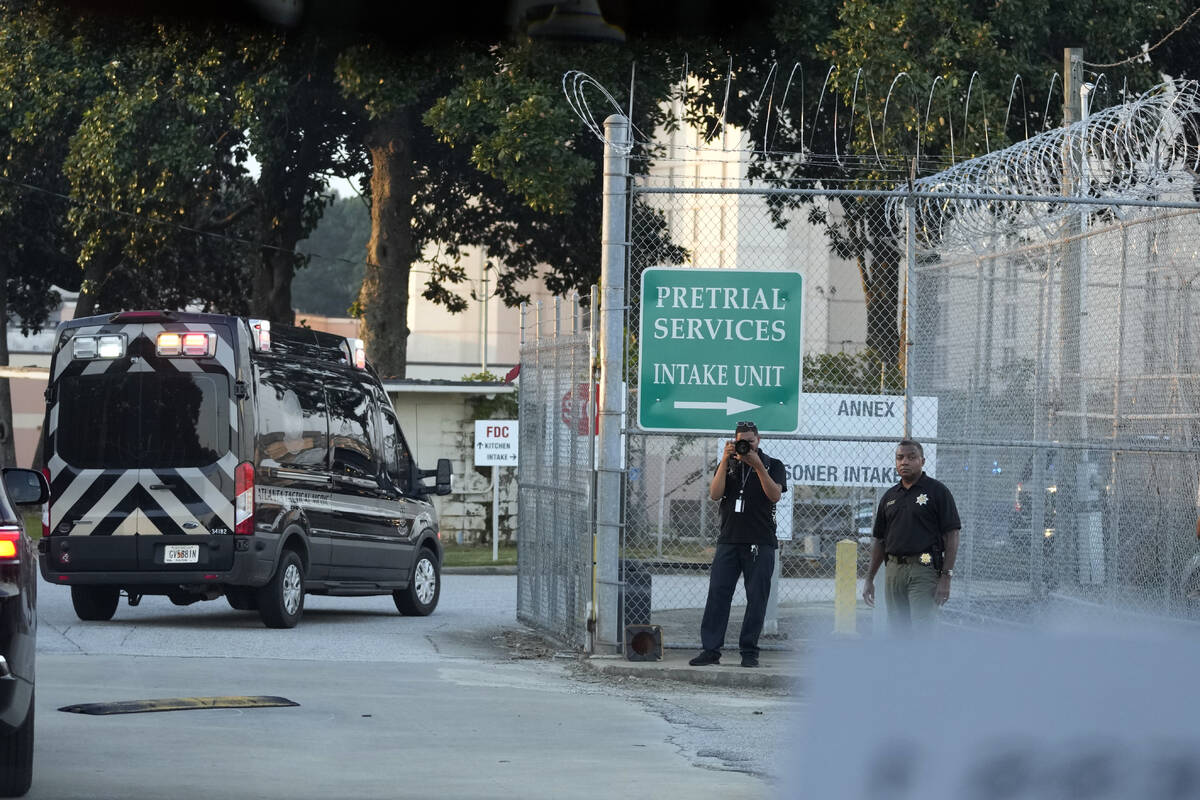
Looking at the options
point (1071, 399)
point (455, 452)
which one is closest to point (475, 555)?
point (455, 452)

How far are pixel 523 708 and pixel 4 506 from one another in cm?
416

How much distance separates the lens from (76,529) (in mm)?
15188

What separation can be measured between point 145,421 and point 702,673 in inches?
210

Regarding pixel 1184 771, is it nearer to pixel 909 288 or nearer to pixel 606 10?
pixel 909 288

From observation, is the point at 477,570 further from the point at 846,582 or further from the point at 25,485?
the point at 25,485

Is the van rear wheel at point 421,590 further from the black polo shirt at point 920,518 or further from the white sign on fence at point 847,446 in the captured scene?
→ the black polo shirt at point 920,518

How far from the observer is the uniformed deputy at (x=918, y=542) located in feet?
35.8

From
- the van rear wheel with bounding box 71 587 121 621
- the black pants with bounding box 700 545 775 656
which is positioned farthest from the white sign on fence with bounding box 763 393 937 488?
the van rear wheel with bounding box 71 587 121 621

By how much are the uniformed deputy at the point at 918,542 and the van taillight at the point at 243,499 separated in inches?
231

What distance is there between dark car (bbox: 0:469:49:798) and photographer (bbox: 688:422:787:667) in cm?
598

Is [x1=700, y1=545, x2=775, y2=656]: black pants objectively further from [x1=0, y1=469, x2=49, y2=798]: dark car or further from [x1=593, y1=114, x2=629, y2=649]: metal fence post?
[x1=0, y1=469, x2=49, y2=798]: dark car

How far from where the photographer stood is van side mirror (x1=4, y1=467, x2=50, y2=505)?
8312mm

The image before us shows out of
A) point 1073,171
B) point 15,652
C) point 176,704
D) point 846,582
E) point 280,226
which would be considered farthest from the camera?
point 280,226

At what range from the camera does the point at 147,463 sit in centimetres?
1508
